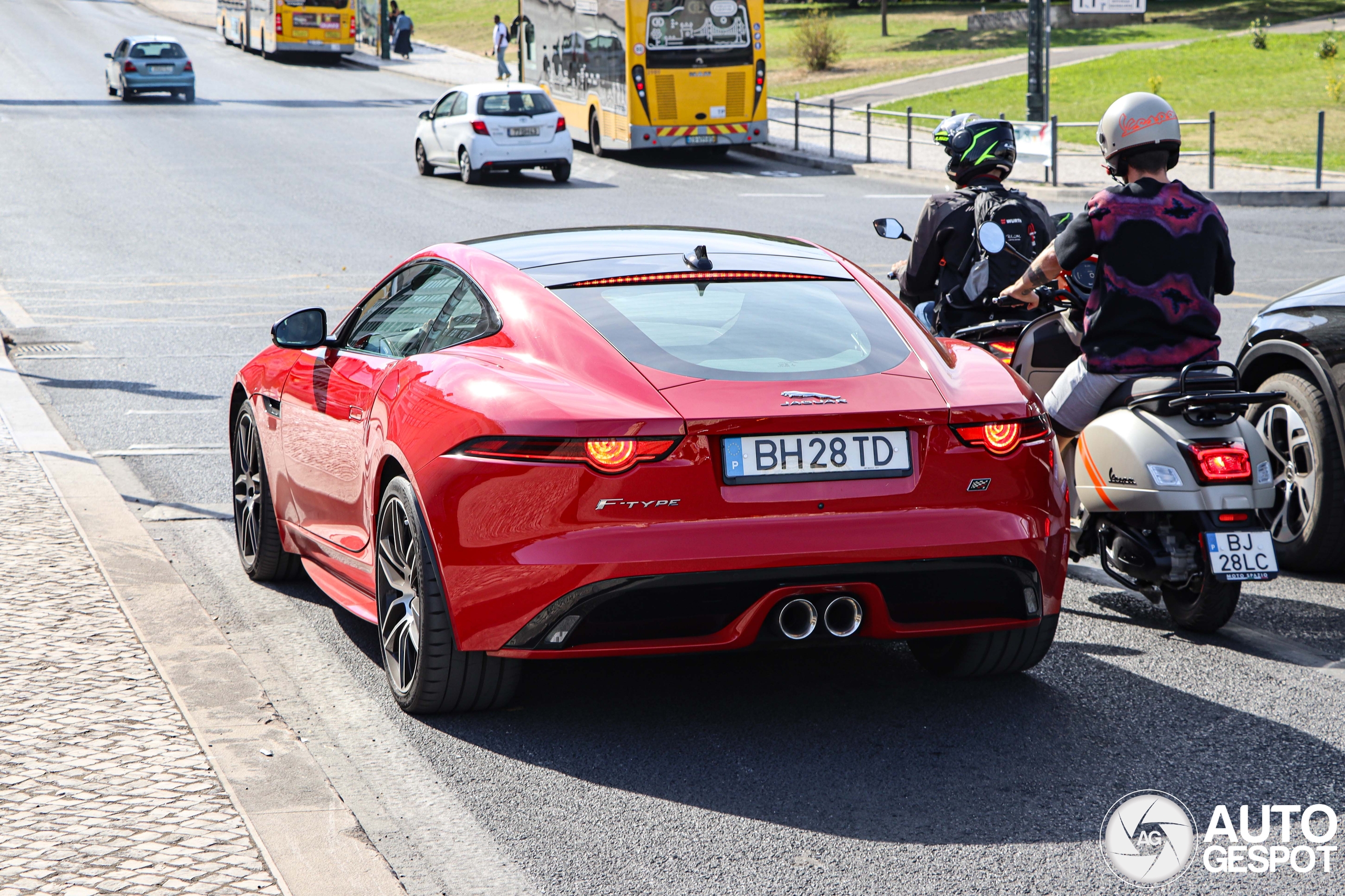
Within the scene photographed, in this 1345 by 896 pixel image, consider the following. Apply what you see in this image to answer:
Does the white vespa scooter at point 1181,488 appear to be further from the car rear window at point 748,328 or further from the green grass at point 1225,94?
the green grass at point 1225,94

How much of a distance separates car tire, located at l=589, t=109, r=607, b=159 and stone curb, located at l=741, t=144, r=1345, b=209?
3725 millimetres

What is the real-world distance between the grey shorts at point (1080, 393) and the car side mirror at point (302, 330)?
2652mm

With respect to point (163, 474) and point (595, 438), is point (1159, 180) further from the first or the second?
point (163, 474)

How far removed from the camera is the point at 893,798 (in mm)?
4129

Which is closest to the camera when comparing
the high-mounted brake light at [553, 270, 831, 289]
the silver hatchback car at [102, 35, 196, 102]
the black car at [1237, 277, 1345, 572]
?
the high-mounted brake light at [553, 270, 831, 289]

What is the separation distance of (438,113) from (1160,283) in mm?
22848

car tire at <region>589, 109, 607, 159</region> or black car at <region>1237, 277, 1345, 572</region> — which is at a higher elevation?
car tire at <region>589, 109, 607, 159</region>

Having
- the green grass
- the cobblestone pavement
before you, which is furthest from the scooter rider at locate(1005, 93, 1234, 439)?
the green grass

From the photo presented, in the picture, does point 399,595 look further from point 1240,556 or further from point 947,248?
point 947,248

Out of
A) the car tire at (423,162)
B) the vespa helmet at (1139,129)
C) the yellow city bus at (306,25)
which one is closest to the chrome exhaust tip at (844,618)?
the vespa helmet at (1139,129)

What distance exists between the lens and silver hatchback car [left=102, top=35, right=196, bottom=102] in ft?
131

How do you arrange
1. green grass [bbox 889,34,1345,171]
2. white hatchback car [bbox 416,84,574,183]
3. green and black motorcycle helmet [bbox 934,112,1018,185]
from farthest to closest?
green grass [bbox 889,34,1345,171], white hatchback car [bbox 416,84,574,183], green and black motorcycle helmet [bbox 934,112,1018,185]

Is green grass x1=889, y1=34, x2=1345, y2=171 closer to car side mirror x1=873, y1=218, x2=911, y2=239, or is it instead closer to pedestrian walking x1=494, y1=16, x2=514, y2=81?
pedestrian walking x1=494, y1=16, x2=514, y2=81

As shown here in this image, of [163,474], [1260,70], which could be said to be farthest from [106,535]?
[1260,70]
